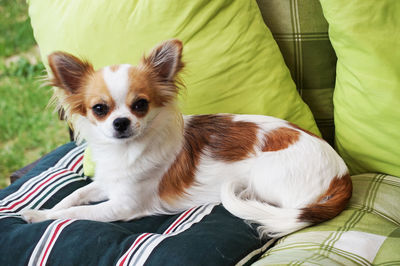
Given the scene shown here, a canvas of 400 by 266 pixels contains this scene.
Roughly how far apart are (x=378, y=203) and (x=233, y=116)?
1.77ft

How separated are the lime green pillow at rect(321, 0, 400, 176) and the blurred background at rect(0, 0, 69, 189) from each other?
1663 millimetres

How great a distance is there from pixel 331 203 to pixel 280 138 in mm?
255

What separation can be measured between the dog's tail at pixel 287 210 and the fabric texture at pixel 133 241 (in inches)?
1.3

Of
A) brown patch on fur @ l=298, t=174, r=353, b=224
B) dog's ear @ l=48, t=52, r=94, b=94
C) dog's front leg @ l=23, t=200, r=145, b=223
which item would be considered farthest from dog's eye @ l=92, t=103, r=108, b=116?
brown patch on fur @ l=298, t=174, r=353, b=224

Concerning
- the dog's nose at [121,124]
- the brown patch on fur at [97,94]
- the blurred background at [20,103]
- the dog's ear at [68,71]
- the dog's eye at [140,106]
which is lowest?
the blurred background at [20,103]

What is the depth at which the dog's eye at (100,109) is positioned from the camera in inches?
52.6

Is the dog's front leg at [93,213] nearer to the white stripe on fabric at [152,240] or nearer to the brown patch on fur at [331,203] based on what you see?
the white stripe on fabric at [152,240]

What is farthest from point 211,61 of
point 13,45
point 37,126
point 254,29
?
point 13,45

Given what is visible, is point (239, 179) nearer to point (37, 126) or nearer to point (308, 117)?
point (308, 117)

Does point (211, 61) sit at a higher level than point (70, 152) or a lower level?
higher

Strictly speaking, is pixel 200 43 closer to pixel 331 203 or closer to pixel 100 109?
pixel 100 109

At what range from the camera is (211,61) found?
5.38 feet

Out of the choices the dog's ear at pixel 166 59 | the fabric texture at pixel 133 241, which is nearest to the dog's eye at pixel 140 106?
the dog's ear at pixel 166 59

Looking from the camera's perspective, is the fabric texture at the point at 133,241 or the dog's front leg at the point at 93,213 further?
the dog's front leg at the point at 93,213
